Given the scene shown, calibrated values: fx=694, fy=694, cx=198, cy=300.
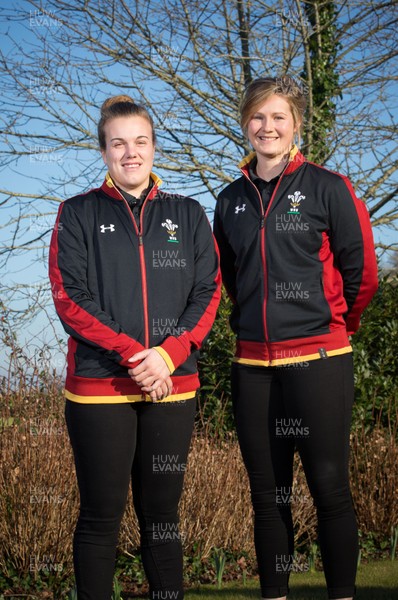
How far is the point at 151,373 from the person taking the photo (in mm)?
2932

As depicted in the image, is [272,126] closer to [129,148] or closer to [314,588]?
[129,148]

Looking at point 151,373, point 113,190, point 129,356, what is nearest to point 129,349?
point 129,356

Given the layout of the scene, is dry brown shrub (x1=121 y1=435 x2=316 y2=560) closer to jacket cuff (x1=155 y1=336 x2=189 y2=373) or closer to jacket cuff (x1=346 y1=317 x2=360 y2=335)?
jacket cuff (x1=346 y1=317 x2=360 y2=335)

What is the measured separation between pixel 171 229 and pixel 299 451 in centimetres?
123

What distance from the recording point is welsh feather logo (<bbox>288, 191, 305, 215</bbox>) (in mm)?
3404

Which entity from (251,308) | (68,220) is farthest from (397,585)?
(68,220)

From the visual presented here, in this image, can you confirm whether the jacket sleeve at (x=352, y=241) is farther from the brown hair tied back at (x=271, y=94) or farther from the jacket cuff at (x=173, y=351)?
the jacket cuff at (x=173, y=351)

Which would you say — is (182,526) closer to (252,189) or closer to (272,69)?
(252,189)

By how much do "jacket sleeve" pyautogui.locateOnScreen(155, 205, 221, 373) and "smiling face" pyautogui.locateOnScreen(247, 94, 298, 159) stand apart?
495mm

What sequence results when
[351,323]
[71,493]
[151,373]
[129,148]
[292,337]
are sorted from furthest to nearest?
[71,493], [351,323], [292,337], [129,148], [151,373]

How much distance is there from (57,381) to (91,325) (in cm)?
273

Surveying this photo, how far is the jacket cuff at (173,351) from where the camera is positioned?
118 inches

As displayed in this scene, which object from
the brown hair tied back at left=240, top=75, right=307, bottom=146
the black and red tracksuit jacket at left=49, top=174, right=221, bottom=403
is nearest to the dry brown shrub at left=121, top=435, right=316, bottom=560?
the black and red tracksuit jacket at left=49, top=174, right=221, bottom=403

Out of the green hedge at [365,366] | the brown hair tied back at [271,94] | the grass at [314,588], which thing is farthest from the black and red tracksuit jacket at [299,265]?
the green hedge at [365,366]
